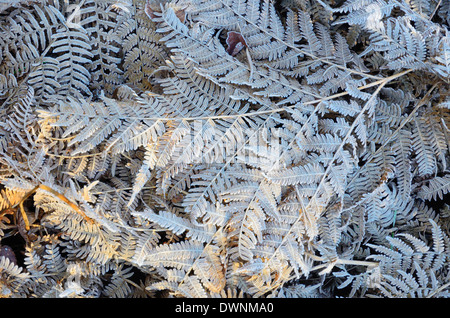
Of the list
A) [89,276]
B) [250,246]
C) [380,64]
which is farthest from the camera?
[380,64]

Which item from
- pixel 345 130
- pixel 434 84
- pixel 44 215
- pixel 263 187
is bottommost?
pixel 44 215

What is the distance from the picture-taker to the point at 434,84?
1476 millimetres

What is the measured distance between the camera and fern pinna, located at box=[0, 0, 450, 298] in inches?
51.9

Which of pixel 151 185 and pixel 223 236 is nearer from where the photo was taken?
pixel 223 236

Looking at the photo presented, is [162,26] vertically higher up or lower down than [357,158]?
higher up

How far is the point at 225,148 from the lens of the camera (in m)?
1.36

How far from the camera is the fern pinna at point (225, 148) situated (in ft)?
4.32

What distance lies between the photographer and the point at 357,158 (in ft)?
4.52

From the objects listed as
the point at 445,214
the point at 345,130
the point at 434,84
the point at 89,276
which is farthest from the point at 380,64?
the point at 89,276

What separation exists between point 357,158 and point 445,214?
1.45 ft

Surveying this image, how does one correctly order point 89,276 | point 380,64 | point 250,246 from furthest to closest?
point 380,64, point 89,276, point 250,246

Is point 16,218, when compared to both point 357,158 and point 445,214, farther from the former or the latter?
point 445,214
